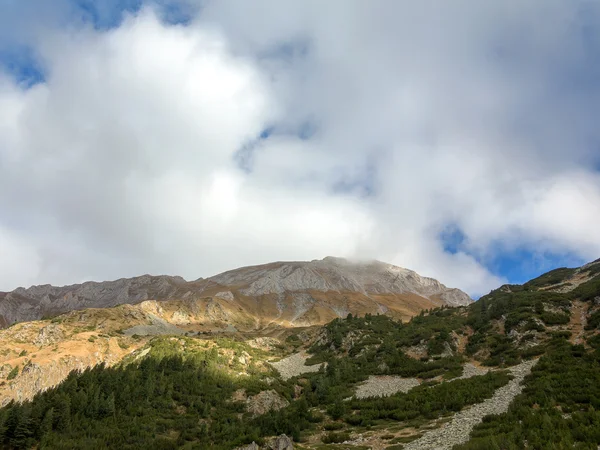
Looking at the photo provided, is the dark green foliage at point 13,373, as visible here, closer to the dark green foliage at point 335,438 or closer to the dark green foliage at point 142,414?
the dark green foliage at point 142,414

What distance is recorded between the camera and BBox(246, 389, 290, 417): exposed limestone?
36188 millimetres

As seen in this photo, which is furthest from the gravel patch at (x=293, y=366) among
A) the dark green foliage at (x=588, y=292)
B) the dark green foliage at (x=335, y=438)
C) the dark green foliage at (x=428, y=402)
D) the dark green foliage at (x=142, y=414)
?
the dark green foliage at (x=588, y=292)

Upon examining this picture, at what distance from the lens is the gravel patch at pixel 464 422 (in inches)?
709

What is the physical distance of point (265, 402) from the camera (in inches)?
1489

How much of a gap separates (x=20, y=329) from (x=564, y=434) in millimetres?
95944

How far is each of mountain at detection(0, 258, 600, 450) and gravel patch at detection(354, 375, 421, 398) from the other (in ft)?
1.08

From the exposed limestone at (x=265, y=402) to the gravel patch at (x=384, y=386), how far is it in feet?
27.0

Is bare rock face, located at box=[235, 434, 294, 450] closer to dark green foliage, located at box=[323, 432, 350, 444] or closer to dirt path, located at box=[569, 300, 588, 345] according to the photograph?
dark green foliage, located at box=[323, 432, 350, 444]

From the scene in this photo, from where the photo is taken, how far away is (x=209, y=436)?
2780cm

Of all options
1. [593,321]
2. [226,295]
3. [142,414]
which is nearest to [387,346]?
[593,321]

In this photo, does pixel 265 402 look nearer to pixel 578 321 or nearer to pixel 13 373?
pixel 13 373

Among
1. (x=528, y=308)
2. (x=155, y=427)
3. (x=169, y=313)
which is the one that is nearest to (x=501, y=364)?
(x=528, y=308)

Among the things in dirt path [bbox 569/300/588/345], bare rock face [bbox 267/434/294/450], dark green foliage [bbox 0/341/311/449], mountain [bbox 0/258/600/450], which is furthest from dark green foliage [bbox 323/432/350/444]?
dirt path [bbox 569/300/588/345]

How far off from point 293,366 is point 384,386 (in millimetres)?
24120
